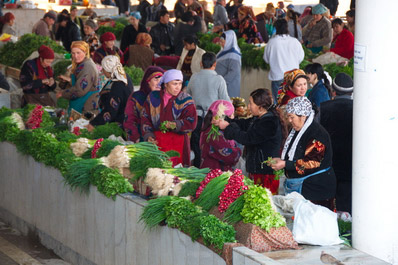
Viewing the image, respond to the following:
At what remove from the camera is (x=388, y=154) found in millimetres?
5680

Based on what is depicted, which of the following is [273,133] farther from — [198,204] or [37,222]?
[37,222]

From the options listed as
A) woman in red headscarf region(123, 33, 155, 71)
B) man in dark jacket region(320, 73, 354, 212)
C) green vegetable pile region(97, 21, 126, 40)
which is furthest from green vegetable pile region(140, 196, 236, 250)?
green vegetable pile region(97, 21, 126, 40)

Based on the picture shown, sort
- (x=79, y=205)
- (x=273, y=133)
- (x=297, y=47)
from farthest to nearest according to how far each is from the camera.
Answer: (x=297, y=47), (x=79, y=205), (x=273, y=133)

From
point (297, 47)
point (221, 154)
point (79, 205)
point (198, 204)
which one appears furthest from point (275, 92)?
point (198, 204)

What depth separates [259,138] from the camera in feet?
25.1

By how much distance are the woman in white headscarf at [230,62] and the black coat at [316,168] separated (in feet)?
20.2

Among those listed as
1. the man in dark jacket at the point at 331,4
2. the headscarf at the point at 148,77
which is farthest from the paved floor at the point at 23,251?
the man in dark jacket at the point at 331,4

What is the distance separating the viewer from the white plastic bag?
5855 mm

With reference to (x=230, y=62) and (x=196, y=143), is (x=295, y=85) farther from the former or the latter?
(x=230, y=62)

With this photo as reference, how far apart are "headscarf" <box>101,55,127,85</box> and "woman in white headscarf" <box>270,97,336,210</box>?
2937mm

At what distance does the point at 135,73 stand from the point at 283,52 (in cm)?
244

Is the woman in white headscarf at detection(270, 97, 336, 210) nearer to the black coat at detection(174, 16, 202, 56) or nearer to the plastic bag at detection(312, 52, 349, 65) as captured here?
the plastic bag at detection(312, 52, 349, 65)

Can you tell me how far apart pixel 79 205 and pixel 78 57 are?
2901mm

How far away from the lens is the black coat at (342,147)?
7.79 m
